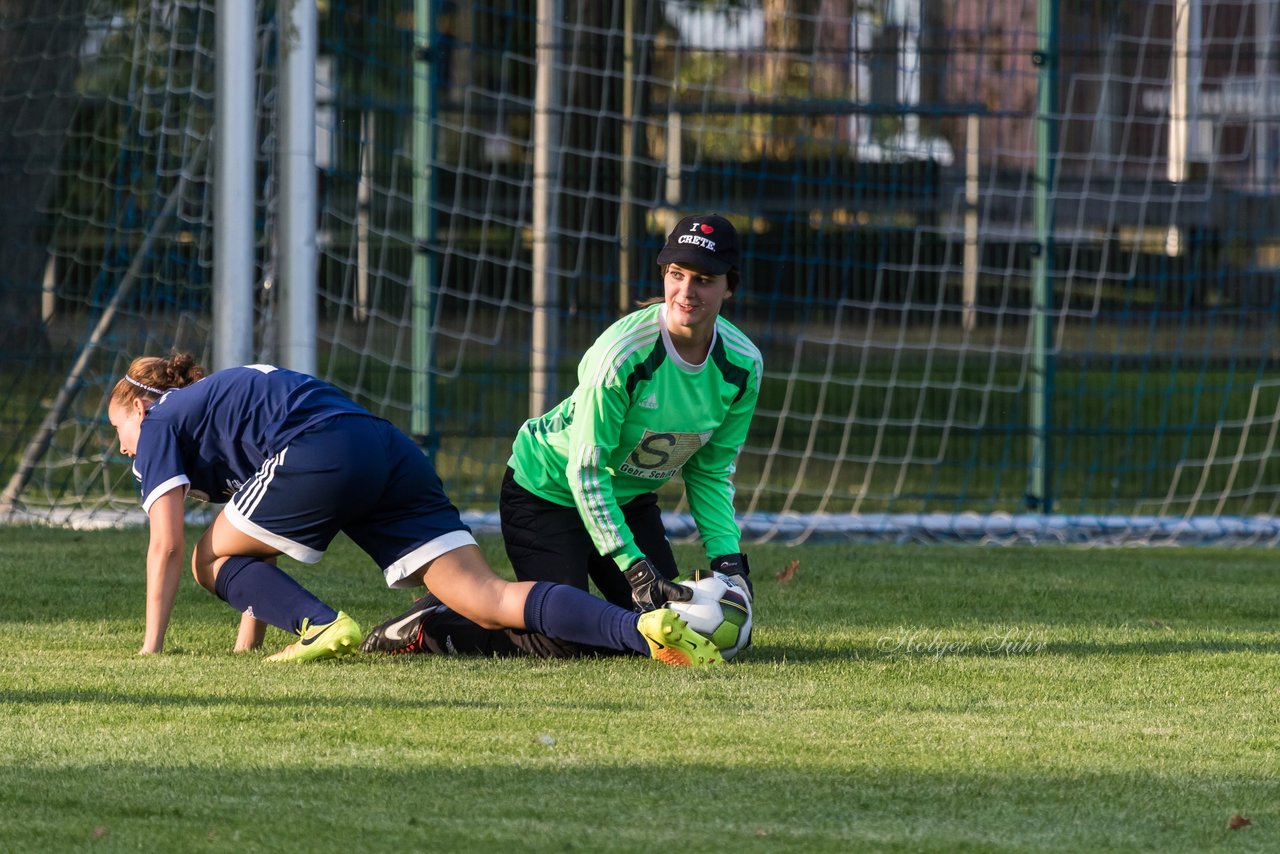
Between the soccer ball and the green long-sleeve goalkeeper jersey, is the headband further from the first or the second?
the soccer ball

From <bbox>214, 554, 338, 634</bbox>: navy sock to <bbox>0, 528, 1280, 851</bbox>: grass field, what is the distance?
0.41 feet

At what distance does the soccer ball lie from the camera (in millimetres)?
4594

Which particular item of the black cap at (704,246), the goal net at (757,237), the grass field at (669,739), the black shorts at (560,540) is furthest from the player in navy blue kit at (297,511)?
the goal net at (757,237)

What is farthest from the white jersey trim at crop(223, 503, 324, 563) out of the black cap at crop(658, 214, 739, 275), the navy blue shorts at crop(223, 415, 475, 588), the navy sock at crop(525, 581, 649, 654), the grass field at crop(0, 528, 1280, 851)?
the black cap at crop(658, 214, 739, 275)

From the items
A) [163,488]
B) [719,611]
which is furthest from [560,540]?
[163,488]

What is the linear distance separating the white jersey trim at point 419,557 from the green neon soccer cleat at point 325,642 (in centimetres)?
20

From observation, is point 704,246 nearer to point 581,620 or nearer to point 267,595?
point 581,620

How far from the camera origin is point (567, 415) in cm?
497

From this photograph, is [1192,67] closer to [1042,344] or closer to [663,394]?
[1042,344]

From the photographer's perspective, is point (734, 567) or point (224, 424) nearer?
point (224, 424)

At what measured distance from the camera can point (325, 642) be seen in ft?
14.9

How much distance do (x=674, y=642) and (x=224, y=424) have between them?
130cm

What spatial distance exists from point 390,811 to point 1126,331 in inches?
291

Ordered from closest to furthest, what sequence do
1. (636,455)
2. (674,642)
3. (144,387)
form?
(674,642), (144,387), (636,455)
